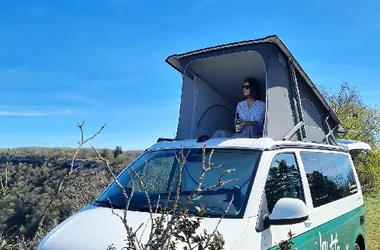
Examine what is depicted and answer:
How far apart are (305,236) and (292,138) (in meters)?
1.70

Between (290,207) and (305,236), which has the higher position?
(290,207)

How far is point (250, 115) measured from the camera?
239 inches

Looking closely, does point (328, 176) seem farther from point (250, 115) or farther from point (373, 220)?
point (373, 220)

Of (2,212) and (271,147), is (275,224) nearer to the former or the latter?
(271,147)

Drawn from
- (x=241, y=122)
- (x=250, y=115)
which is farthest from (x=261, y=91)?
(x=241, y=122)

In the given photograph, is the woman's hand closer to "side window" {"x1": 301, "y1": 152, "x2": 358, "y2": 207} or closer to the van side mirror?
"side window" {"x1": 301, "y1": 152, "x2": 358, "y2": 207}

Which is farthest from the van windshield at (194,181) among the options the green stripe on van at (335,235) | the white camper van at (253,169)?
the green stripe on van at (335,235)

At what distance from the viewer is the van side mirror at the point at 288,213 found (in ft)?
11.0

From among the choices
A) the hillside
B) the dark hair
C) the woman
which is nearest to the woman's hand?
the woman

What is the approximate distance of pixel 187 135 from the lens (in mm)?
6215

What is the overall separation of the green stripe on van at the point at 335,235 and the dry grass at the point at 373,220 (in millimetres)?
3269

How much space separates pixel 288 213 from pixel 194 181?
1114 mm

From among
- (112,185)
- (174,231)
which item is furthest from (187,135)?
(174,231)

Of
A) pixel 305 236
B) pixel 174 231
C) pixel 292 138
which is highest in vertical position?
pixel 292 138
